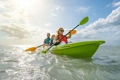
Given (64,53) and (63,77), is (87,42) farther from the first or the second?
(63,77)

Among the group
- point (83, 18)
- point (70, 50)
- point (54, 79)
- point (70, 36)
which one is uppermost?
point (83, 18)

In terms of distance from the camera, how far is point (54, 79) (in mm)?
3680

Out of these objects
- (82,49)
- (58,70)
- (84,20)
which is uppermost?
(84,20)

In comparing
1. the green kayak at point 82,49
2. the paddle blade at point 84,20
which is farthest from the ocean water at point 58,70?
the paddle blade at point 84,20

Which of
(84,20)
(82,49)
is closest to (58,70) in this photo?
(82,49)

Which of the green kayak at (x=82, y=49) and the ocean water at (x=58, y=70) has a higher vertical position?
the green kayak at (x=82, y=49)

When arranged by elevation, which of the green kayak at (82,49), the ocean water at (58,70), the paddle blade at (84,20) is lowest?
the ocean water at (58,70)

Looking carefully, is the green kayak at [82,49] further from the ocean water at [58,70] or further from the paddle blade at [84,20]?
the paddle blade at [84,20]

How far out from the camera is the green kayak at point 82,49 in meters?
7.11

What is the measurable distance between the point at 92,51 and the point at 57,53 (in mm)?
2703

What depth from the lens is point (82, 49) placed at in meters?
7.45

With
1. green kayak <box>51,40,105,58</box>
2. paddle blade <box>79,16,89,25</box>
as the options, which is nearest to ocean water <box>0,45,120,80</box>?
green kayak <box>51,40,105,58</box>

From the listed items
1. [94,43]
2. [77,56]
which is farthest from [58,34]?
[94,43]

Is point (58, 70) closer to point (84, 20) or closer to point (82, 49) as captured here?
point (82, 49)
